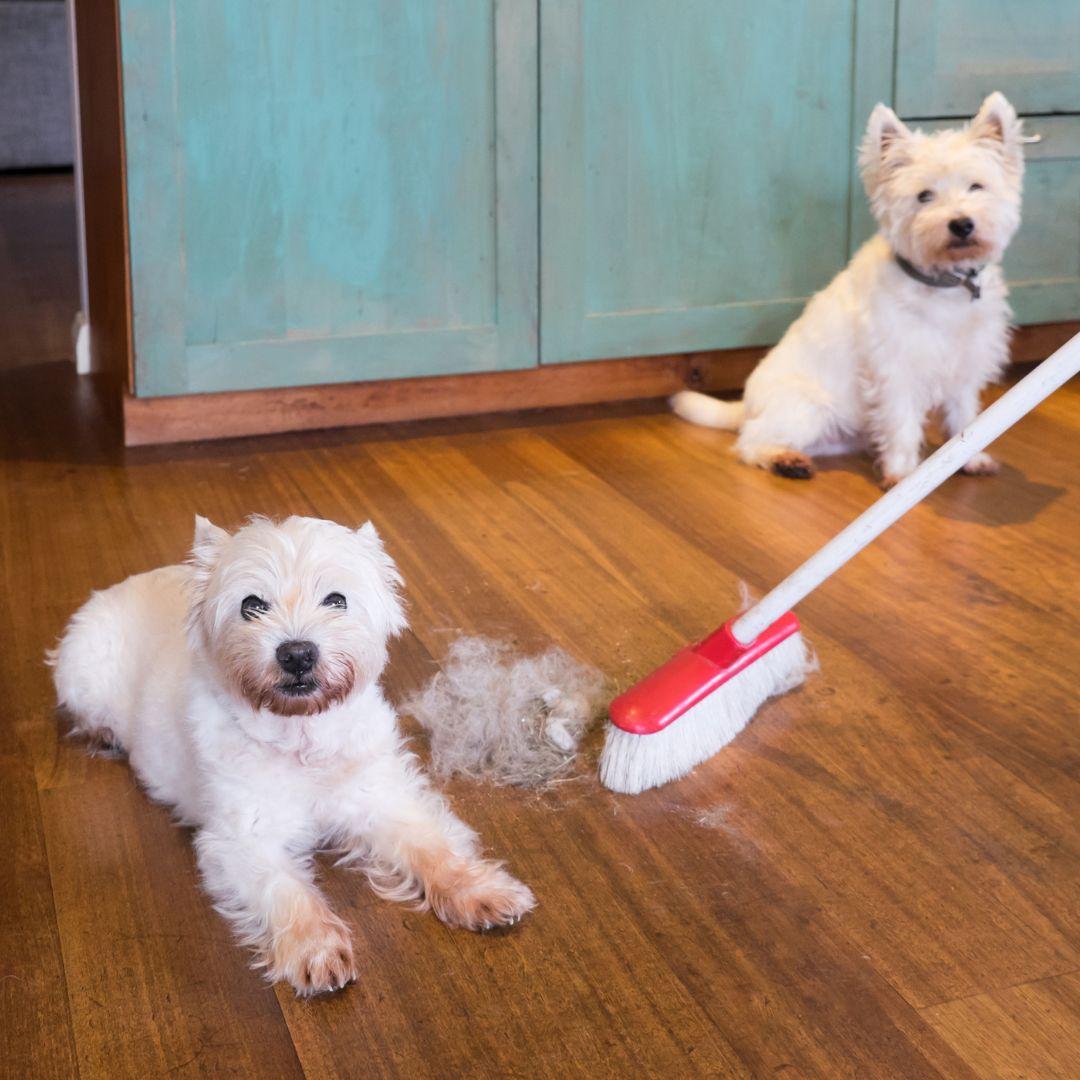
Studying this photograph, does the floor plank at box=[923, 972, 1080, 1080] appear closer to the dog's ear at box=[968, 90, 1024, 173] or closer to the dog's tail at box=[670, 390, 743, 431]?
the dog's ear at box=[968, 90, 1024, 173]

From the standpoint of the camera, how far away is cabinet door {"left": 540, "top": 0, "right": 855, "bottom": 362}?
3.28m

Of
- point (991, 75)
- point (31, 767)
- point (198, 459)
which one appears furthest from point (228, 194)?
point (991, 75)

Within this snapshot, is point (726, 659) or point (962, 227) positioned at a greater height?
point (962, 227)

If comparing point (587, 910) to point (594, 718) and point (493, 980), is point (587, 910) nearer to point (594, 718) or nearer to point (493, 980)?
point (493, 980)

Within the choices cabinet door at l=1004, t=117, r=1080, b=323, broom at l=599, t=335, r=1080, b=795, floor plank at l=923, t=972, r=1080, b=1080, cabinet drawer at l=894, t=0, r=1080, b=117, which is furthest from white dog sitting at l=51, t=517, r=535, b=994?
cabinet door at l=1004, t=117, r=1080, b=323

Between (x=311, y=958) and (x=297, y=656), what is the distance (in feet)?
0.98

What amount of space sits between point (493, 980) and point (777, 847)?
0.41 metres

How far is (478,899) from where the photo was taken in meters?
1.53

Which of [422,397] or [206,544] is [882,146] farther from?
[206,544]

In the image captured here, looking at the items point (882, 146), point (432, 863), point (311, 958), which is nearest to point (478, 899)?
point (432, 863)

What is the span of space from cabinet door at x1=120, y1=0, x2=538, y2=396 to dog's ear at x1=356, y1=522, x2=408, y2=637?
1678mm

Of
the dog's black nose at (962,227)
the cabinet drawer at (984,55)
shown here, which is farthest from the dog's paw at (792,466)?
the cabinet drawer at (984,55)

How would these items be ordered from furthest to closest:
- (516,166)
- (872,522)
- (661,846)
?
1. (516,166)
2. (872,522)
3. (661,846)

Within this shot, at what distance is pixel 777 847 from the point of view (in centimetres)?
168
